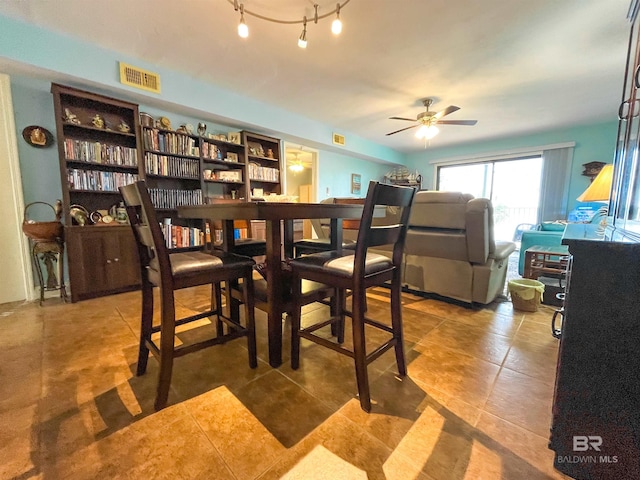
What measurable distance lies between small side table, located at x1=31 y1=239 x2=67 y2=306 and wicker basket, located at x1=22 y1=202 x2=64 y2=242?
2.0 inches

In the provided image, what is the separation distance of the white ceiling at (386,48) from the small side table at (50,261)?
1.83 m

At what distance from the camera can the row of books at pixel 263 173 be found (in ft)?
12.8

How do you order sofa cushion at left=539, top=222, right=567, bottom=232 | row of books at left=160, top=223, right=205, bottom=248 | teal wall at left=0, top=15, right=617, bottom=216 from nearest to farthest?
teal wall at left=0, top=15, right=617, bottom=216
row of books at left=160, top=223, right=205, bottom=248
sofa cushion at left=539, top=222, right=567, bottom=232

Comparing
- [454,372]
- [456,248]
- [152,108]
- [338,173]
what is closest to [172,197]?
[152,108]

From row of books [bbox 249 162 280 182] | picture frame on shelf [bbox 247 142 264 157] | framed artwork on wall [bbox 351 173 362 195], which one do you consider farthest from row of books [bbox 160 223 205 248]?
framed artwork on wall [bbox 351 173 362 195]

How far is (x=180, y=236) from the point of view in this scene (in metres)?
3.02

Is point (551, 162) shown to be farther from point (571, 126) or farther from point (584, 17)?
point (584, 17)

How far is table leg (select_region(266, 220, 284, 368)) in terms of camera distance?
4.24 feet

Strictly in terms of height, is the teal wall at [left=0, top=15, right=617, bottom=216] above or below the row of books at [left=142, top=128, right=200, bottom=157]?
above

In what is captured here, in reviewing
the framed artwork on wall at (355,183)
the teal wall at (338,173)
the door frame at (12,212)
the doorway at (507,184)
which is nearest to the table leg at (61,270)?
the door frame at (12,212)

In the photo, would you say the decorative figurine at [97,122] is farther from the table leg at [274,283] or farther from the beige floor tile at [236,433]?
the beige floor tile at [236,433]

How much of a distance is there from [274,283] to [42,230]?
2446 mm

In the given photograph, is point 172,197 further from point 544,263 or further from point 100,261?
point 544,263

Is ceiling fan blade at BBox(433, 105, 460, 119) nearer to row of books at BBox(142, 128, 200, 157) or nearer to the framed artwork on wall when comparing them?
the framed artwork on wall
